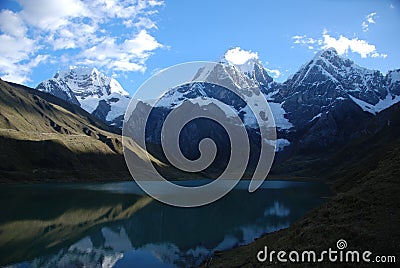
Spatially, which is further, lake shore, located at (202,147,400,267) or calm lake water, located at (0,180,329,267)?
calm lake water, located at (0,180,329,267)

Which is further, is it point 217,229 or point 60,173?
point 60,173

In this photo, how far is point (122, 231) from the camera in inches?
2202

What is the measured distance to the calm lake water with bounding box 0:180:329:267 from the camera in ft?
129

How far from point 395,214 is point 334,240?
533cm

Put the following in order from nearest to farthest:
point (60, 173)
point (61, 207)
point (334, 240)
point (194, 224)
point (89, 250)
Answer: point (334, 240) → point (89, 250) → point (194, 224) → point (61, 207) → point (60, 173)

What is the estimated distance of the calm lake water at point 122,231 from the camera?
3919 centimetres

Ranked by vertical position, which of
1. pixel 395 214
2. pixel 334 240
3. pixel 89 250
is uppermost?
pixel 395 214

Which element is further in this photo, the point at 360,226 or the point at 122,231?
the point at 122,231

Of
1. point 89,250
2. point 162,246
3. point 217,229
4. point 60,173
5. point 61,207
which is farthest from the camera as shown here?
point 60,173

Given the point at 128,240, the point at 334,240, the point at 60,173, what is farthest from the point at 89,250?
the point at 60,173

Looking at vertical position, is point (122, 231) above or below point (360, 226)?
below

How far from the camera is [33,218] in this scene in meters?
61.8

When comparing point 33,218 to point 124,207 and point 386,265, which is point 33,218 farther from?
point 386,265

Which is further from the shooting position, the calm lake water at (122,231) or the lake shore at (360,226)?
the calm lake water at (122,231)
